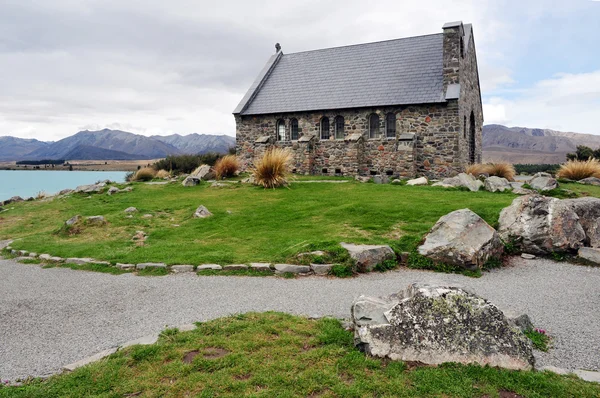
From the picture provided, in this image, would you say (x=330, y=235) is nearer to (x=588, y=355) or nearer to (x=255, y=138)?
(x=588, y=355)

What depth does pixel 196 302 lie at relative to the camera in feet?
23.0

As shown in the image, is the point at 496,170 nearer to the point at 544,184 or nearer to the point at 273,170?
the point at 544,184

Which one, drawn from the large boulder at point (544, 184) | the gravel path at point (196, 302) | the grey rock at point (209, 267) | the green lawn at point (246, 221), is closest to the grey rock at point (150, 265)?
the green lawn at point (246, 221)

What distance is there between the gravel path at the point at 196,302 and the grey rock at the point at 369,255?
377 millimetres

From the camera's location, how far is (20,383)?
4.49 metres

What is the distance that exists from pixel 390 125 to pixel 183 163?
18.9 metres

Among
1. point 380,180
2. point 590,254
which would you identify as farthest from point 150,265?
point 380,180

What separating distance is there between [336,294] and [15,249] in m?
10.4

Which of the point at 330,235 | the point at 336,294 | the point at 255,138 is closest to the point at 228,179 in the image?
the point at 255,138

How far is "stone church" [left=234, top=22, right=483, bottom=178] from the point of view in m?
24.0

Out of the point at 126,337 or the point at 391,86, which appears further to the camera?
the point at 391,86

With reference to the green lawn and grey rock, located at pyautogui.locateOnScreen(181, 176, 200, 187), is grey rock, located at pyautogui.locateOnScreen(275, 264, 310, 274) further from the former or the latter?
grey rock, located at pyautogui.locateOnScreen(181, 176, 200, 187)

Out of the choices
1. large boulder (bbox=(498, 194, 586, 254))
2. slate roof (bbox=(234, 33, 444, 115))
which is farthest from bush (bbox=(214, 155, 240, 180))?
large boulder (bbox=(498, 194, 586, 254))

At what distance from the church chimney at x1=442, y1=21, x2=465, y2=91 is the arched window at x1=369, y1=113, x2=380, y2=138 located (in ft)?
15.6
